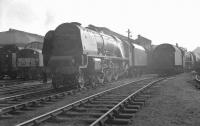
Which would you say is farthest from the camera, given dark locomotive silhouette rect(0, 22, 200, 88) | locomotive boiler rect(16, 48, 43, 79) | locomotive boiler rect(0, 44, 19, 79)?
locomotive boiler rect(0, 44, 19, 79)

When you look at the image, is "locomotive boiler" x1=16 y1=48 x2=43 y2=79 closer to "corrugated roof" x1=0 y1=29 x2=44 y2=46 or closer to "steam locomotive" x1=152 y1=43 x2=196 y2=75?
"steam locomotive" x1=152 y1=43 x2=196 y2=75

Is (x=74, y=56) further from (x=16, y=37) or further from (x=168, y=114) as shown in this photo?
(x=16, y=37)

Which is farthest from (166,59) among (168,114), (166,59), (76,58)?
(168,114)

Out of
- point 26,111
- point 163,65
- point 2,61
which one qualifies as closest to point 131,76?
point 163,65

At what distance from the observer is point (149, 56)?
3503cm

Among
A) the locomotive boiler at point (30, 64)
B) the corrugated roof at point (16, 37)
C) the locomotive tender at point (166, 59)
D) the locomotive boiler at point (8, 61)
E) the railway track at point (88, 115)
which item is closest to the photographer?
the railway track at point (88, 115)

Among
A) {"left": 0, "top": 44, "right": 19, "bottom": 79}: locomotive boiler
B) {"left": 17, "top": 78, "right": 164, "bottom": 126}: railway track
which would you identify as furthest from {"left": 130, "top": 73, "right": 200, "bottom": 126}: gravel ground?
{"left": 0, "top": 44, "right": 19, "bottom": 79}: locomotive boiler

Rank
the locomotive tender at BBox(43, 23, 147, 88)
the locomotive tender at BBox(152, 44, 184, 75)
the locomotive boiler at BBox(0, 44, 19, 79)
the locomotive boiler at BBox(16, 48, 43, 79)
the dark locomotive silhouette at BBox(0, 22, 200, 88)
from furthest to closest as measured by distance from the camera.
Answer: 1. the locomotive tender at BBox(152, 44, 184, 75)
2. the locomotive boiler at BBox(0, 44, 19, 79)
3. the locomotive boiler at BBox(16, 48, 43, 79)
4. the dark locomotive silhouette at BBox(0, 22, 200, 88)
5. the locomotive tender at BBox(43, 23, 147, 88)

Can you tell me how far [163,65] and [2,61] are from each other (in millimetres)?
16575

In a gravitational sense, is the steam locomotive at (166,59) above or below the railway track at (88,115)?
above

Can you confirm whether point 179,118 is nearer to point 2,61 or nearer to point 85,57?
point 85,57

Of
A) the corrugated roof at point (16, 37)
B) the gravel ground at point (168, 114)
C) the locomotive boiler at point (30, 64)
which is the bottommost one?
the gravel ground at point (168, 114)

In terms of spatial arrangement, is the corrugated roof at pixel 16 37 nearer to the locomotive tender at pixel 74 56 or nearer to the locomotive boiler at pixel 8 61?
the locomotive boiler at pixel 8 61

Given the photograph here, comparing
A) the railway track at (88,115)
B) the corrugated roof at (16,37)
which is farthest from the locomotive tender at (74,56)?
the corrugated roof at (16,37)
